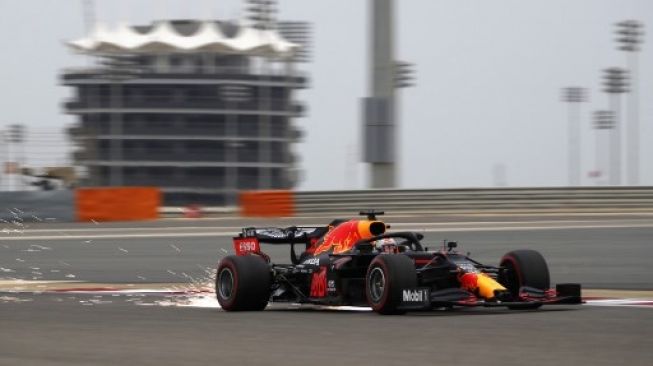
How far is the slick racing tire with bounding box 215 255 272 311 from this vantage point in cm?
1286

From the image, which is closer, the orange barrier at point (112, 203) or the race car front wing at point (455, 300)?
the race car front wing at point (455, 300)

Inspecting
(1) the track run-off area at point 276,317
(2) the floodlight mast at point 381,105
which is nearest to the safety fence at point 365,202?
(2) the floodlight mast at point 381,105

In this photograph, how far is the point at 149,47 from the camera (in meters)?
114

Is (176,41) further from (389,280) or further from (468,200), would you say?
(389,280)

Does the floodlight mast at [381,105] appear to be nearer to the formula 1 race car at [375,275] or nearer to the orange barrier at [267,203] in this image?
the orange barrier at [267,203]

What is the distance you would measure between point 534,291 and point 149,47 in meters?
104

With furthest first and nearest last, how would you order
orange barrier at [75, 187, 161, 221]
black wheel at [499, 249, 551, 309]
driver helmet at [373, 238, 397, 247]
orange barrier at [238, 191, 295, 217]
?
1. orange barrier at [238, 191, 295, 217]
2. orange barrier at [75, 187, 161, 221]
3. driver helmet at [373, 238, 397, 247]
4. black wheel at [499, 249, 551, 309]

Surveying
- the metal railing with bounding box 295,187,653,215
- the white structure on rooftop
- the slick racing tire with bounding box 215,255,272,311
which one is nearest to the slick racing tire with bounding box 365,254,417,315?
the slick racing tire with bounding box 215,255,272,311

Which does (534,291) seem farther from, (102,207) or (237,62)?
(237,62)

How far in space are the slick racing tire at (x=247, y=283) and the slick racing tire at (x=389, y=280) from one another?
5.45ft

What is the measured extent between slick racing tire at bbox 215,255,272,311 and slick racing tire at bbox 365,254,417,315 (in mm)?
1660

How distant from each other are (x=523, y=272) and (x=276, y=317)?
2329 mm

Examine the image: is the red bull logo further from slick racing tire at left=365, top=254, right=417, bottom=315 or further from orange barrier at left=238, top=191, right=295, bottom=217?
orange barrier at left=238, top=191, right=295, bottom=217

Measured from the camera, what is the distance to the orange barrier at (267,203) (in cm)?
3005
